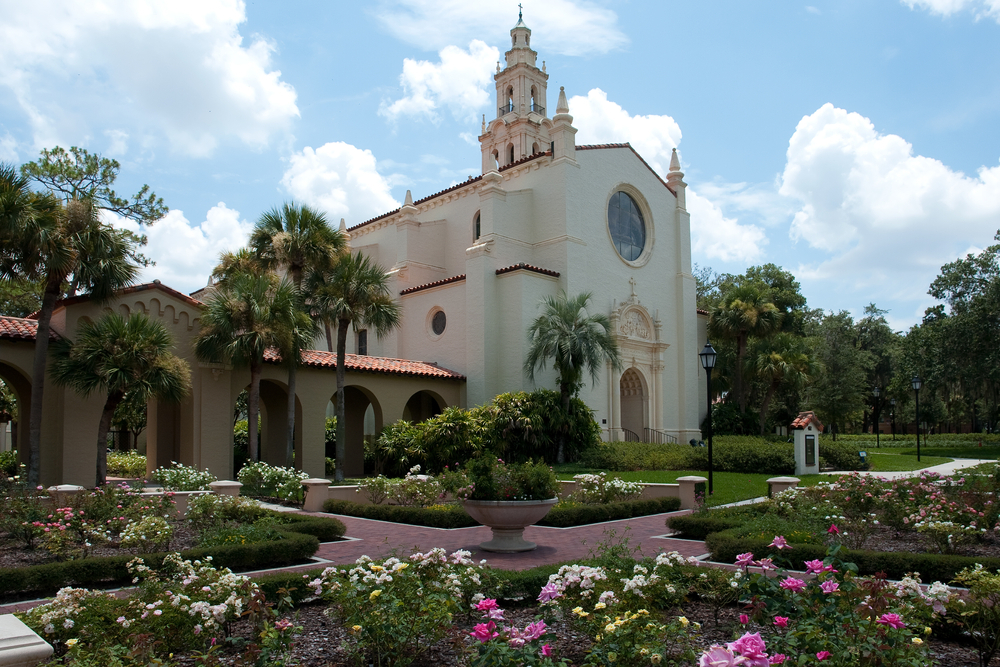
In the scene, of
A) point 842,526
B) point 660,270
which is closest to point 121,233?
point 842,526

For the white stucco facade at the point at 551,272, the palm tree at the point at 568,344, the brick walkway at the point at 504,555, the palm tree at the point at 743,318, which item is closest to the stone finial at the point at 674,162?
the white stucco facade at the point at 551,272

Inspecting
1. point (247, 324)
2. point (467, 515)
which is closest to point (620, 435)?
point (247, 324)

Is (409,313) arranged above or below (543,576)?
above

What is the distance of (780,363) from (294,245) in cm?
2294

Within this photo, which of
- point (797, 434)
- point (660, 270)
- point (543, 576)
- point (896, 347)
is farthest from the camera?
point (896, 347)

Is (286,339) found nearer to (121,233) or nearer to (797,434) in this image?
(121,233)

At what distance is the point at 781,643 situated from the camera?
4.12m

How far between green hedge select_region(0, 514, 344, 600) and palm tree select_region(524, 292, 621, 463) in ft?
52.8

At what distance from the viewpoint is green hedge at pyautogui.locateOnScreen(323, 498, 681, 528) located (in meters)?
14.3

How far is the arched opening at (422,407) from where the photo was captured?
31981mm

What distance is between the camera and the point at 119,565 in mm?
8984

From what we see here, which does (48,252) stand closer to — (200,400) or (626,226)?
(200,400)

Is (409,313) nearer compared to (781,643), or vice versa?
(781,643)

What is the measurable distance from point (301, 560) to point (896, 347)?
65.0m
